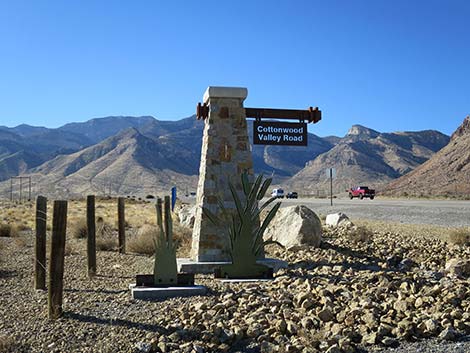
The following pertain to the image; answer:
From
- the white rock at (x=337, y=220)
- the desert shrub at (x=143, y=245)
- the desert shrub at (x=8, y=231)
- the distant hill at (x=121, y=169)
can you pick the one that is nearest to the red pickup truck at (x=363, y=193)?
the white rock at (x=337, y=220)

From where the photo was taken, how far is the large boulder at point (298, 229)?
528 inches

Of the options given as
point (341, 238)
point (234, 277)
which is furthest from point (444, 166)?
point (234, 277)

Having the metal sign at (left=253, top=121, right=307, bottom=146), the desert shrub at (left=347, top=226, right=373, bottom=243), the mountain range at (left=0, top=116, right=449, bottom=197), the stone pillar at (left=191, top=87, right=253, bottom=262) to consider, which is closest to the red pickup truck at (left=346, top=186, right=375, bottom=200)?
the desert shrub at (left=347, top=226, right=373, bottom=243)

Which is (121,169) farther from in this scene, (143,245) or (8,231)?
(143,245)

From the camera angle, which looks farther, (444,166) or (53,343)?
(444,166)

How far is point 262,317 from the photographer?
6734mm

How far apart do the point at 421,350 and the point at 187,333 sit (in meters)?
2.62

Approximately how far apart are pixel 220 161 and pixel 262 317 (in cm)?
506

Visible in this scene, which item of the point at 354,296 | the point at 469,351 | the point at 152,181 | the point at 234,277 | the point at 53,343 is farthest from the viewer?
the point at 152,181

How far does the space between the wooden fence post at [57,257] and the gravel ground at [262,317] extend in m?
0.31

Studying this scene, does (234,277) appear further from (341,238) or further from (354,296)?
(341,238)

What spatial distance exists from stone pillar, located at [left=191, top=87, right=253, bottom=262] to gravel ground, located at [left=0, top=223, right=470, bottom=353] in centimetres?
116

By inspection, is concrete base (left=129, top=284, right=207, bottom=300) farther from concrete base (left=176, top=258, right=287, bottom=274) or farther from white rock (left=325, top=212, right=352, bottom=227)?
white rock (left=325, top=212, right=352, bottom=227)

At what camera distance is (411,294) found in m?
7.63
